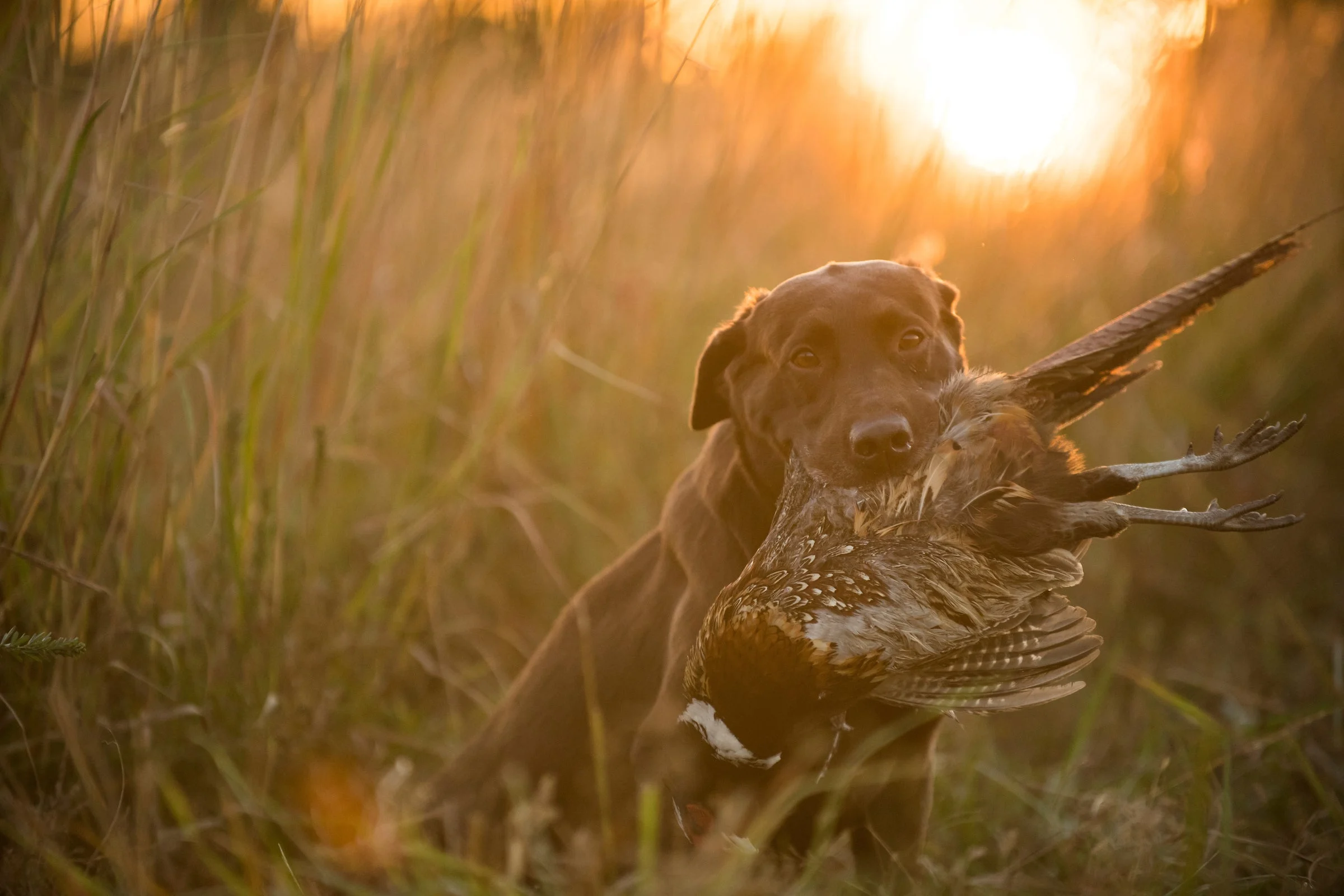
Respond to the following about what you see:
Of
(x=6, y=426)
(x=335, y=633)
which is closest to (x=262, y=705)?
(x=335, y=633)

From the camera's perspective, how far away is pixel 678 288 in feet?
12.0

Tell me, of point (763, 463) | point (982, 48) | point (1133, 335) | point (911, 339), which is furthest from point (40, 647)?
point (982, 48)

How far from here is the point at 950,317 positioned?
7.22ft

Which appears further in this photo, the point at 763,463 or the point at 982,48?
the point at 982,48

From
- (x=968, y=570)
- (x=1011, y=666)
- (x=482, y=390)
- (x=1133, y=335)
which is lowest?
(x=482, y=390)

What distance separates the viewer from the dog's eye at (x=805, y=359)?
2.02 m

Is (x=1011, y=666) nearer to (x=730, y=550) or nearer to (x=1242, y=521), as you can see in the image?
(x=1242, y=521)

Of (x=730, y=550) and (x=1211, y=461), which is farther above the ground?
(x=1211, y=461)

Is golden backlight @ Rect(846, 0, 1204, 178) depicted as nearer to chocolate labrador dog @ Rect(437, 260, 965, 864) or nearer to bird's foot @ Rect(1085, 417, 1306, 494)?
chocolate labrador dog @ Rect(437, 260, 965, 864)

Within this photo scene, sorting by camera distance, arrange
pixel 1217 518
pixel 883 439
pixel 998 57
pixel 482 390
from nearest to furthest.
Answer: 1. pixel 1217 518
2. pixel 883 439
3. pixel 998 57
4. pixel 482 390

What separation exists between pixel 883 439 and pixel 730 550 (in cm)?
51

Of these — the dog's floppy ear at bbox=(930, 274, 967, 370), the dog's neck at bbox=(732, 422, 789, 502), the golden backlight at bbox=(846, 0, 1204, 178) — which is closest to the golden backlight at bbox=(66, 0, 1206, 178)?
the golden backlight at bbox=(846, 0, 1204, 178)

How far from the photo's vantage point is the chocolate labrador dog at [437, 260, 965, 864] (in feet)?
6.25

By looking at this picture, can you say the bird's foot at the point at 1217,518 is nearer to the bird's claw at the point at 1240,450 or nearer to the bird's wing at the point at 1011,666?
the bird's claw at the point at 1240,450
